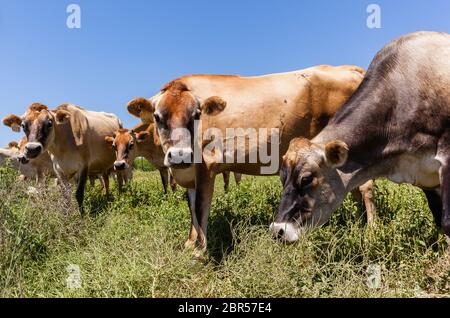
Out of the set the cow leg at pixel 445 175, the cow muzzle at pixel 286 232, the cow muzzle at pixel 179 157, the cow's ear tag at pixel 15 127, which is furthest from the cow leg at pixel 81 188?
the cow leg at pixel 445 175

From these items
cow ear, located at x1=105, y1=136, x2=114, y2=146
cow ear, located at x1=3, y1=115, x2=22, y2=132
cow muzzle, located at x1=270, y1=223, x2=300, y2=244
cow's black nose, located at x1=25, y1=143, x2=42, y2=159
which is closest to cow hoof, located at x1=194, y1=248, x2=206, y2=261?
cow muzzle, located at x1=270, y1=223, x2=300, y2=244

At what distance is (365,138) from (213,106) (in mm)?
1966

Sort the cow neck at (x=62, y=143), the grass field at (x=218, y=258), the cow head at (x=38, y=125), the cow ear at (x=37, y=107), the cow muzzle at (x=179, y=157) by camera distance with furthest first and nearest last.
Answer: the cow neck at (x=62, y=143) < the cow ear at (x=37, y=107) < the cow head at (x=38, y=125) < the cow muzzle at (x=179, y=157) < the grass field at (x=218, y=258)

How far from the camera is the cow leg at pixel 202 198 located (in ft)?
16.8

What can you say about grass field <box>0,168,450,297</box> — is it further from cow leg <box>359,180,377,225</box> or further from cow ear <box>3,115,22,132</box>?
cow ear <box>3,115,22,132</box>

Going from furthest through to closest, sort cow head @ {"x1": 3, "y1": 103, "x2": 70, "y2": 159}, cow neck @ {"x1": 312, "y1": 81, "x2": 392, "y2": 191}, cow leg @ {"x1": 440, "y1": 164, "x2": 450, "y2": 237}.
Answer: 1. cow head @ {"x1": 3, "y1": 103, "x2": 70, "y2": 159}
2. cow neck @ {"x1": 312, "y1": 81, "x2": 392, "y2": 191}
3. cow leg @ {"x1": 440, "y1": 164, "x2": 450, "y2": 237}

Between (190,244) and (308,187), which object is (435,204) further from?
(190,244)

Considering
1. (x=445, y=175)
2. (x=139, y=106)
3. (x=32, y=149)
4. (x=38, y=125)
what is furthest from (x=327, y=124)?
(x=38, y=125)

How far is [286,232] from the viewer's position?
4.07m

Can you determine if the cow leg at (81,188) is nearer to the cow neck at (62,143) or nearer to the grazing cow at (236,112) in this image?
the cow neck at (62,143)

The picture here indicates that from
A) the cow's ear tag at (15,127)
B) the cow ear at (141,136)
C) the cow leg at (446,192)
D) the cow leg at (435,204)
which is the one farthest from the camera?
the cow ear at (141,136)

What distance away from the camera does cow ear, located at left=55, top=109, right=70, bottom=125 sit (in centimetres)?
838

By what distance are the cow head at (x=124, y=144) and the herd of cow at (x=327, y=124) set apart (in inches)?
172
